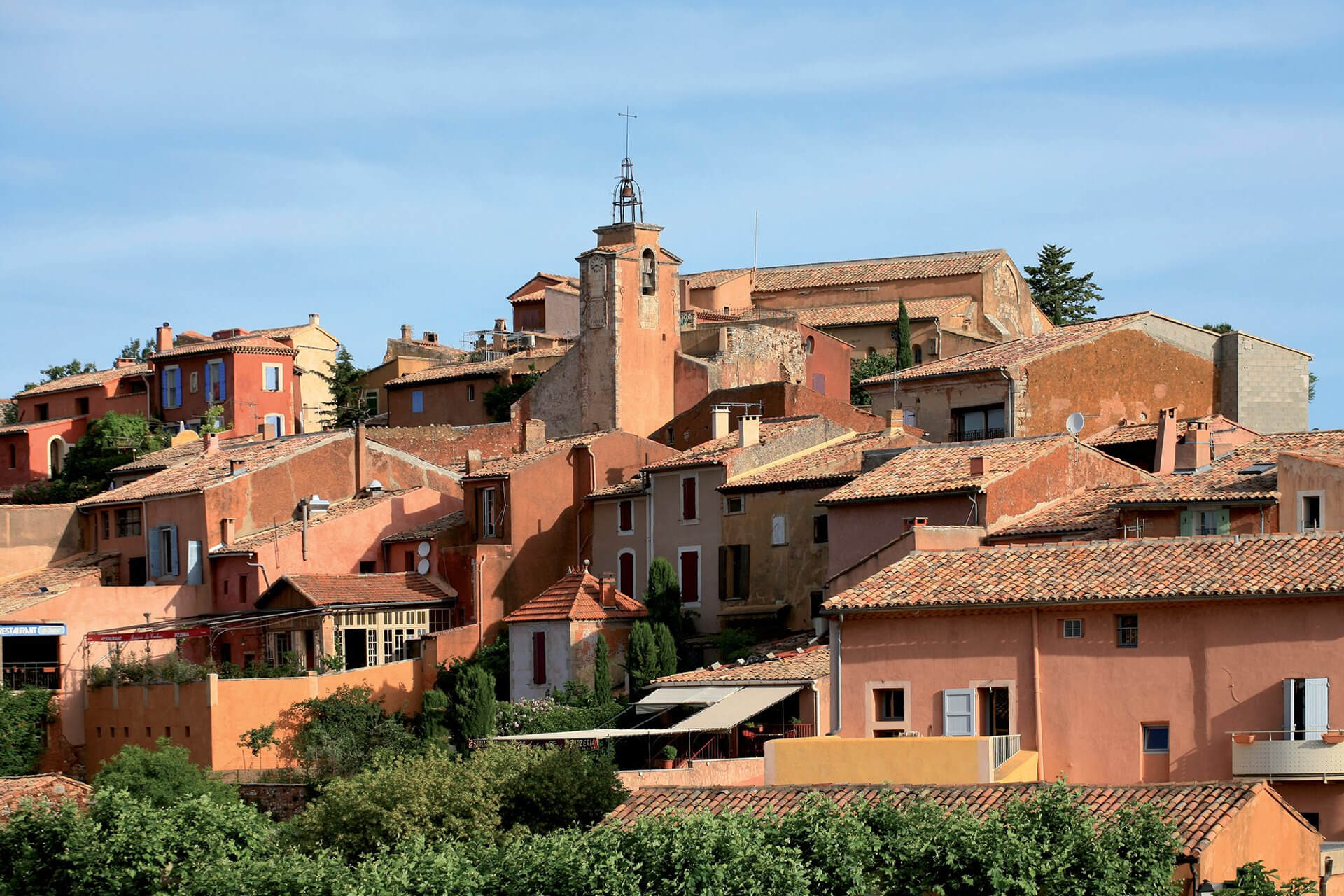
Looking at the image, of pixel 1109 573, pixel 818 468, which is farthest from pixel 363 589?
pixel 1109 573

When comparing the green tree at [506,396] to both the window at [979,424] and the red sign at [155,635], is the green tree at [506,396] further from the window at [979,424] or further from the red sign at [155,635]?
the window at [979,424]

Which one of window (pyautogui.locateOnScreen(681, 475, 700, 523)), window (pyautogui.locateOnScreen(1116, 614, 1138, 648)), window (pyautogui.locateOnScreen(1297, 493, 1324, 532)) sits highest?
window (pyautogui.locateOnScreen(681, 475, 700, 523))

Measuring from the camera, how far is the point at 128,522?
61688 millimetres

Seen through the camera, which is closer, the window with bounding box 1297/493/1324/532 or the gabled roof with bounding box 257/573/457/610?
the window with bounding box 1297/493/1324/532

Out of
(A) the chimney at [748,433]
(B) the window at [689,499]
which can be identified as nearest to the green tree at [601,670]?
(B) the window at [689,499]

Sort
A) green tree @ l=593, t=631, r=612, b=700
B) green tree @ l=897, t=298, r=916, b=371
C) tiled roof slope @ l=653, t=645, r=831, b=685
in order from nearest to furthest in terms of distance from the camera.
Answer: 1. tiled roof slope @ l=653, t=645, r=831, b=685
2. green tree @ l=593, t=631, r=612, b=700
3. green tree @ l=897, t=298, r=916, b=371

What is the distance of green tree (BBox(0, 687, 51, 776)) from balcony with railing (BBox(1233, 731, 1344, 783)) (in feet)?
97.8

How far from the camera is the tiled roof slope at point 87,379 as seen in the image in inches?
3115

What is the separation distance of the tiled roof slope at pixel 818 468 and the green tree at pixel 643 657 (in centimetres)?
475

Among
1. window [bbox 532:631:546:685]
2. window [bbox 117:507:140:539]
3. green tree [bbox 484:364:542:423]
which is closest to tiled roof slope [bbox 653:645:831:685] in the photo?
window [bbox 532:631:546:685]

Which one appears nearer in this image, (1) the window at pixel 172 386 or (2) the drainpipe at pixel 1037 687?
(2) the drainpipe at pixel 1037 687

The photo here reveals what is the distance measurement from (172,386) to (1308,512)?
4643cm

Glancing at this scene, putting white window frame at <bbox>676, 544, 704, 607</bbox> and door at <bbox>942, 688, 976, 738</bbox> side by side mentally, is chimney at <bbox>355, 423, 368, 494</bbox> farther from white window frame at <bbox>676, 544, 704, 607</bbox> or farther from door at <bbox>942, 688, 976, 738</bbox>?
door at <bbox>942, 688, 976, 738</bbox>

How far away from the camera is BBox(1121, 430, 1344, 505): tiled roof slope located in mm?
43125
